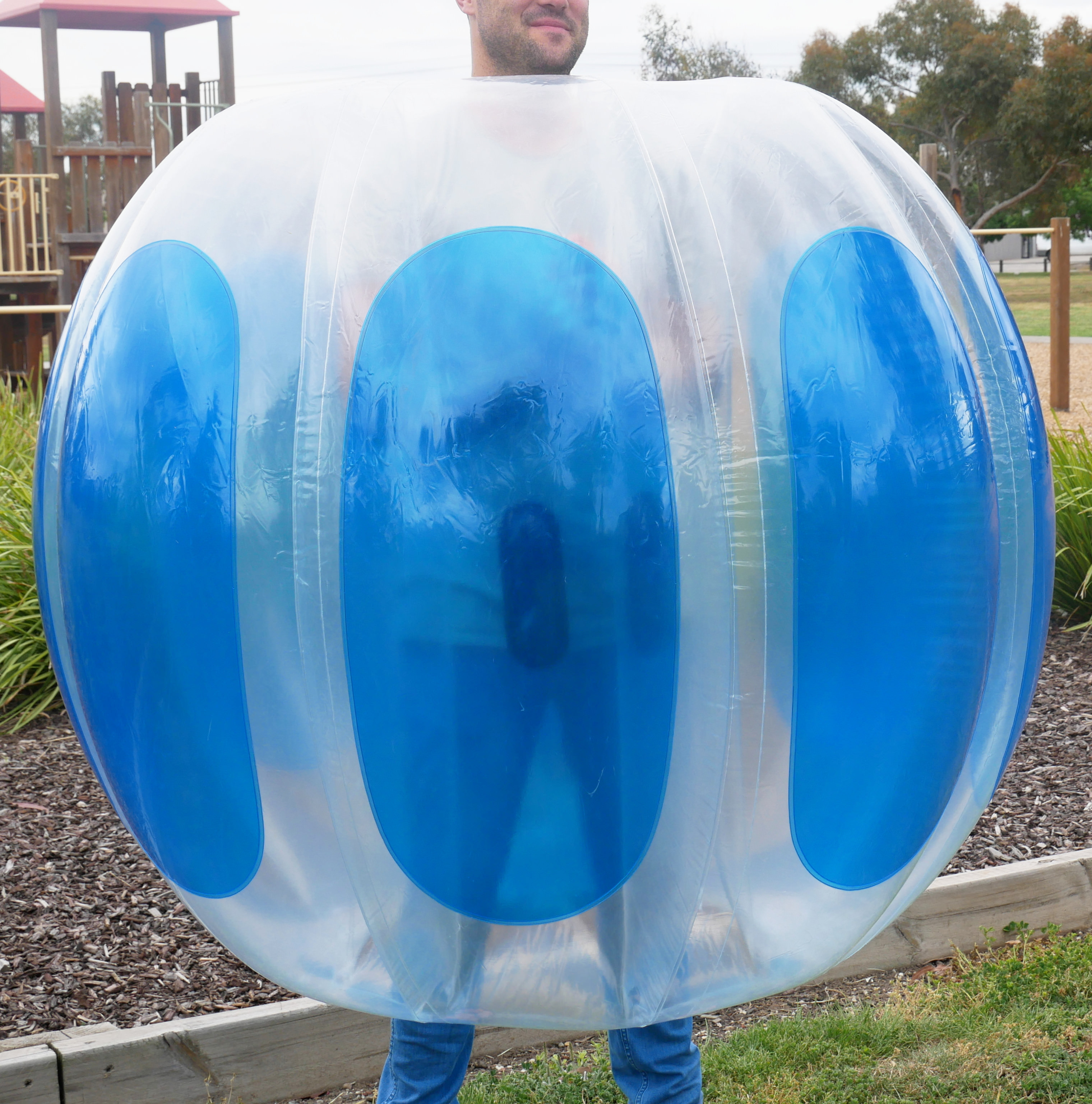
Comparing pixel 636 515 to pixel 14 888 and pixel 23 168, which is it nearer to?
pixel 14 888

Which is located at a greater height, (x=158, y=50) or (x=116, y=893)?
(x=158, y=50)

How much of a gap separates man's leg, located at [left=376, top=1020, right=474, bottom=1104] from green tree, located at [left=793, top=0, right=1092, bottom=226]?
3597cm

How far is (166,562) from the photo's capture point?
154cm

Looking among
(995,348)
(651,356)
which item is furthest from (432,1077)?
(995,348)

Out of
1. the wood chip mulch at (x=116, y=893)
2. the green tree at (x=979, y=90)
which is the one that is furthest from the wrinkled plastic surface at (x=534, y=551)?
the green tree at (x=979, y=90)

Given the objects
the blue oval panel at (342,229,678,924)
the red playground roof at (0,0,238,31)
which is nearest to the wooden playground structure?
the red playground roof at (0,0,238,31)

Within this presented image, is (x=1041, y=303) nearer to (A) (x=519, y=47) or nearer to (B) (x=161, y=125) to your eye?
(B) (x=161, y=125)

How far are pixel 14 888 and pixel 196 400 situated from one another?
104 inches

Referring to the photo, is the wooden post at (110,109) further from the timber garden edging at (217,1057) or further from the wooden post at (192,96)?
the timber garden edging at (217,1057)

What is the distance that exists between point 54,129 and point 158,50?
4.76m

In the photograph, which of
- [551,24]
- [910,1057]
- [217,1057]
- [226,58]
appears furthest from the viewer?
[226,58]

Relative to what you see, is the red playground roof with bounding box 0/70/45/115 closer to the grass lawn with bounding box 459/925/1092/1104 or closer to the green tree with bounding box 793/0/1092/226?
the green tree with bounding box 793/0/1092/226

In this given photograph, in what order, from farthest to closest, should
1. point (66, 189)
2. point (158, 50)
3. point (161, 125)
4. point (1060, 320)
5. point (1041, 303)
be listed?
point (1041, 303) < point (158, 50) < point (66, 189) < point (161, 125) < point (1060, 320)

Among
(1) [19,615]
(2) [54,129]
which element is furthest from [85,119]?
(1) [19,615]
